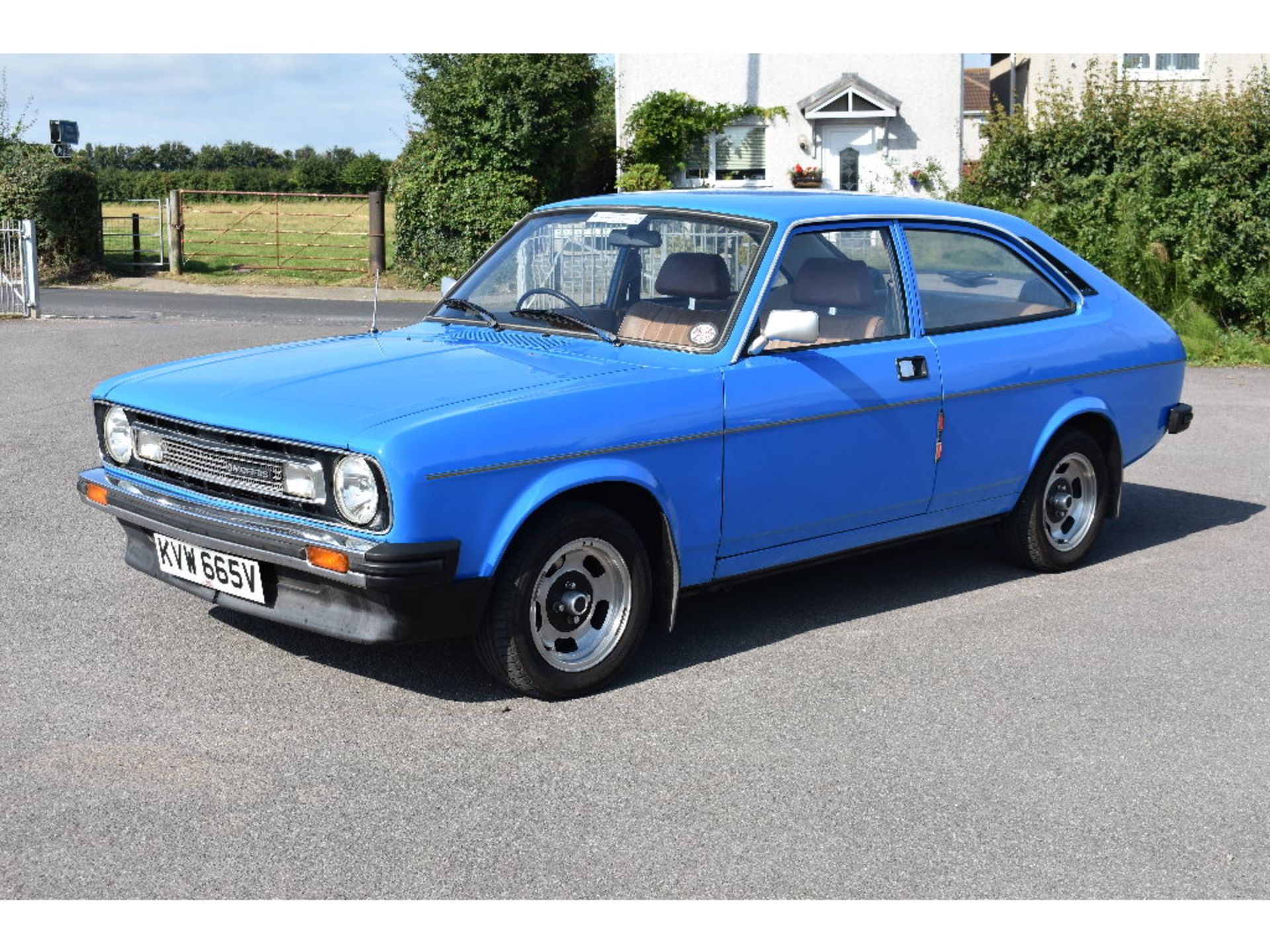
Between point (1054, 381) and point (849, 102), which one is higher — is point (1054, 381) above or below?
below

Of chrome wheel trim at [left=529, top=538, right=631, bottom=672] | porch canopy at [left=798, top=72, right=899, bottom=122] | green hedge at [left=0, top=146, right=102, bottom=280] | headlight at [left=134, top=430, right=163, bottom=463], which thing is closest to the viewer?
chrome wheel trim at [left=529, top=538, right=631, bottom=672]

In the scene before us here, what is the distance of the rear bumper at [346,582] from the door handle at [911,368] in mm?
2128

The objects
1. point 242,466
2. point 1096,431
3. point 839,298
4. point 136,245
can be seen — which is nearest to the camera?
point 242,466

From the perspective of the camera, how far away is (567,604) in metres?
5.18

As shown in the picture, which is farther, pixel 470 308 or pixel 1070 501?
pixel 1070 501

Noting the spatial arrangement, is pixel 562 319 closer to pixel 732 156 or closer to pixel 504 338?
pixel 504 338

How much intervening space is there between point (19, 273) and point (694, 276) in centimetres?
1810

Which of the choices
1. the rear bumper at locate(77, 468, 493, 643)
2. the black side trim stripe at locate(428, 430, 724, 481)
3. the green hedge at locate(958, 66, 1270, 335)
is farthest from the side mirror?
the green hedge at locate(958, 66, 1270, 335)

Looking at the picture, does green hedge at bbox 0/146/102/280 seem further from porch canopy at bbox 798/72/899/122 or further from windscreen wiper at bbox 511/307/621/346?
windscreen wiper at bbox 511/307/621/346

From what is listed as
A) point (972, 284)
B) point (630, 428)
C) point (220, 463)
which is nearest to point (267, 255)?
point (972, 284)

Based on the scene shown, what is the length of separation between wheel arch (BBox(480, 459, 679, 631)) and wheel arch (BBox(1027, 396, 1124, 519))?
7.11 feet

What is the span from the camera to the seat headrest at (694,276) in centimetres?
580

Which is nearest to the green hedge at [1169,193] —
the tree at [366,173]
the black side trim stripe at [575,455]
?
the black side trim stripe at [575,455]

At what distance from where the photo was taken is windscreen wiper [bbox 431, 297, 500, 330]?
20.3 ft
